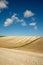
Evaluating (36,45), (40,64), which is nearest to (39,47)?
(36,45)

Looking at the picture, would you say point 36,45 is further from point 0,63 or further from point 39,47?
point 0,63

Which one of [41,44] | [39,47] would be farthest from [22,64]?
→ [41,44]

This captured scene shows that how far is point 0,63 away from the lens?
10797 millimetres

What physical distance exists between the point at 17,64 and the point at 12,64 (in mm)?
365

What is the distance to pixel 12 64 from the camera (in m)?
10.8

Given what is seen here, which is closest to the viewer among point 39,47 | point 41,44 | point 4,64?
point 4,64

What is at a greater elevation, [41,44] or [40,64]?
[41,44]

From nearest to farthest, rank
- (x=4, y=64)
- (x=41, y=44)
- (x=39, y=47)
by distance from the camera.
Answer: (x=4, y=64) → (x=39, y=47) → (x=41, y=44)

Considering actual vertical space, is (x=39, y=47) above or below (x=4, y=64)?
above

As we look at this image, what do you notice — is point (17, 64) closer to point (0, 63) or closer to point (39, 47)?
point (0, 63)

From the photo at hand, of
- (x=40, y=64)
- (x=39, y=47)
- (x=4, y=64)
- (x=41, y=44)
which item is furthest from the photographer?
(x=41, y=44)

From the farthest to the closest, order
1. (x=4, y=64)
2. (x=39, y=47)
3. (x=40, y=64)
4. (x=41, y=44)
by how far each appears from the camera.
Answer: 1. (x=41, y=44)
2. (x=39, y=47)
3. (x=40, y=64)
4. (x=4, y=64)

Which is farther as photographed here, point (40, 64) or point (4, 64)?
point (40, 64)

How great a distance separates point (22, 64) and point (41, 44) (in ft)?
63.0
